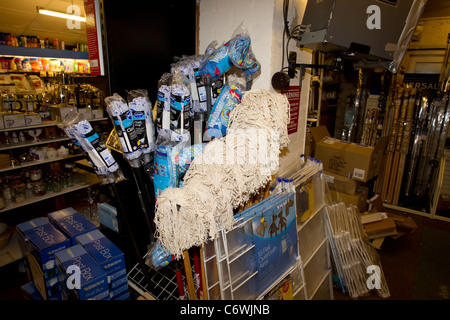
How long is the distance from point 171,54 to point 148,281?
150cm

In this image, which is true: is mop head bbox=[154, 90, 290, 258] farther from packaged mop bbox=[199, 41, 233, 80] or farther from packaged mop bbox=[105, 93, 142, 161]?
packaged mop bbox=[105, 93, 142, 161]

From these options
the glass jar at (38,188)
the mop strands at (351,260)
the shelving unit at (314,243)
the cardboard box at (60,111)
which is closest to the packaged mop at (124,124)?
the shelving unit at (314,243)

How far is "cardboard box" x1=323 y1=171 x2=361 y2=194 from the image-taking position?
3.14 metres

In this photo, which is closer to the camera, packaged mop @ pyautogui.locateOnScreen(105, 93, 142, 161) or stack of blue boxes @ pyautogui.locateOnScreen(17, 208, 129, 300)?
packaged mop @ pyautogui.locateOnScreen(105, 93, 142, 161)

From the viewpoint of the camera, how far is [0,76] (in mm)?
3365

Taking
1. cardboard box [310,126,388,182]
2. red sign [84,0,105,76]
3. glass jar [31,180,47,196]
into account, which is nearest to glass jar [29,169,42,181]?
glass jar [31,180,47,196]

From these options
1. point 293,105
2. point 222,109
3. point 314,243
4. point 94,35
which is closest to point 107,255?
point 222,109

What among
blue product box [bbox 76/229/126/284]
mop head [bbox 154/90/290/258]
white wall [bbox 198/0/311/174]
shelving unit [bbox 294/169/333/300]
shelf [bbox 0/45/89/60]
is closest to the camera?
mop head [bbox 154/90/290/258]

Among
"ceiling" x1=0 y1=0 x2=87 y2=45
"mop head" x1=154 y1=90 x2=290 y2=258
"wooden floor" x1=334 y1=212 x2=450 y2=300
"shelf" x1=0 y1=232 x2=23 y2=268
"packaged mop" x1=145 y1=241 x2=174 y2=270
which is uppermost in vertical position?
"ceiling" x1=0 y1=0 x2=87 y2=45

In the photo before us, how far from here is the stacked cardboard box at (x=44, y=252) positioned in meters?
1.62

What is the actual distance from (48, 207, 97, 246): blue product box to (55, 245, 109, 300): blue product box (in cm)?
23

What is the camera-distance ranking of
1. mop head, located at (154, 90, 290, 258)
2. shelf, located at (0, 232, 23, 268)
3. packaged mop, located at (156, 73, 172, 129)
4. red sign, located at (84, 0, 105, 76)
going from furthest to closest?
shelf, located at (0, 232, 23, 268), red sign, located at (84, 0, 105, 76), packaged mop, located at (156, 73, 172, 129), mop head, located at (154, 90, 290, 258)

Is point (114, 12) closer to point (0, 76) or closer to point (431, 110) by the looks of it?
point (0, 76)
